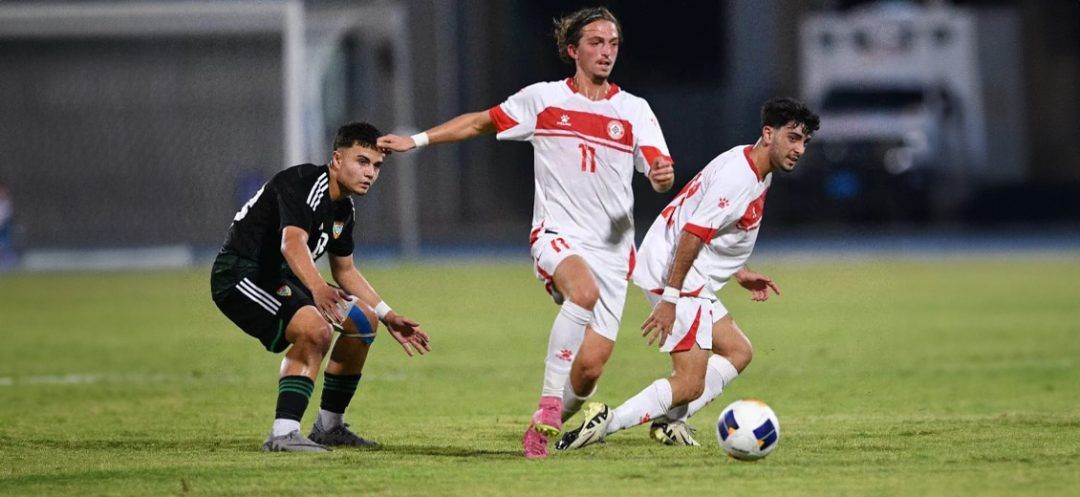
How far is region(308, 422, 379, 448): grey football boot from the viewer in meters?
7.88

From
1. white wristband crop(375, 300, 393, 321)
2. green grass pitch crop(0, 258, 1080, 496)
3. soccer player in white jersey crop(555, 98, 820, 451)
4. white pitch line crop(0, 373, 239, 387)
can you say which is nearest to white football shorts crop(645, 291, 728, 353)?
soccer player in white jersey crop(555, 98, 820, 451)

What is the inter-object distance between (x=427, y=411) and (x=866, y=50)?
22.3 meters

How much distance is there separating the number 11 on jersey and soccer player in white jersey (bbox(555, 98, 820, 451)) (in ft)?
1.75

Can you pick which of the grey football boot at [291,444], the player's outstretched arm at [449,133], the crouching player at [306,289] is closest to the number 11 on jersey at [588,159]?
the player's outstretched arm at [449,133]

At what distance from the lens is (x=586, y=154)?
759 cm

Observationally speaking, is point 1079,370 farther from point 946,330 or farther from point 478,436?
point 478,436

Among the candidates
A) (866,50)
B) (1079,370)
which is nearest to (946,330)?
(1079,370)

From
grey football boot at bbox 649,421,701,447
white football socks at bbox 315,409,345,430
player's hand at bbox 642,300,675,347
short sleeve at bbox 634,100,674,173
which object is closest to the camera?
player's hand at bbox 642,300,675,347

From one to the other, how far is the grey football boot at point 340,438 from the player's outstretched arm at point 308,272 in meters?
0.69

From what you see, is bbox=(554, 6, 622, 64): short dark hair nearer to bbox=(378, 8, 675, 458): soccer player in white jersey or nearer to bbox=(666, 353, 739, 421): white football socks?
bbox=(378, 8, 675, 458): soccer player in white jersey

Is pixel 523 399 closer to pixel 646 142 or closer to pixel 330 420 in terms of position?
pixel 330 420

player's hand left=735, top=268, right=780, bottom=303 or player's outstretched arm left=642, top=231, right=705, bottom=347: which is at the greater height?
player's outstretched arm left=642, top=231, right=705, bottom=347

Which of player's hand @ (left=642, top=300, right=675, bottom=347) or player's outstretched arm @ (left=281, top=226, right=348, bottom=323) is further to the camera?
player's outstretched arm @ (left=281, top=226, right=348, bottom=323)

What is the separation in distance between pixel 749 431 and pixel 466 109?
2824 centimetres
